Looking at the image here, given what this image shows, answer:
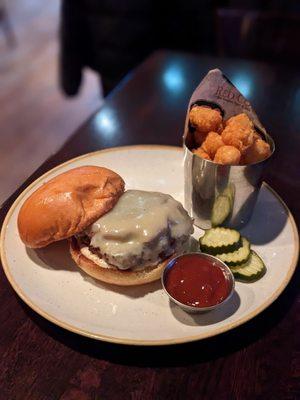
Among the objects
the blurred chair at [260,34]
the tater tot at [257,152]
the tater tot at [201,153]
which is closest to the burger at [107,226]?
the tater tot at [201,153]

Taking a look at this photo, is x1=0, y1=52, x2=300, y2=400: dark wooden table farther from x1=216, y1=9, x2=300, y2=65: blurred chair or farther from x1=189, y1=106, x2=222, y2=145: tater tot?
x1=216, y1=9, x2=300, y2=65: blurred chair

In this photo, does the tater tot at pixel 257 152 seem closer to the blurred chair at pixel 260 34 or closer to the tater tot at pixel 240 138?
the tater tot at pixel 240 138

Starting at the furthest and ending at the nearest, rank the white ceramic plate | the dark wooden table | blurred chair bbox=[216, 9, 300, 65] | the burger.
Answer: blurred chair bbox=[216, 9, 300, 65] < the burger < the white ceramic plate < the dark wooden table

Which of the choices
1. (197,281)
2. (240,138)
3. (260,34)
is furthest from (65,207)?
(260,34)

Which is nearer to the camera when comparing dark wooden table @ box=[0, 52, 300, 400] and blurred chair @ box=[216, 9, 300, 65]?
dark wooden table @ box=[0, 52, 300, 400]

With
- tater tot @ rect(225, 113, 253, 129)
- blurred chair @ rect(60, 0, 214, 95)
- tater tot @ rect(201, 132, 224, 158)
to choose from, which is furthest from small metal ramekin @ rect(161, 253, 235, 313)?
blurred chair @ rect(60, 0, 214, 95)

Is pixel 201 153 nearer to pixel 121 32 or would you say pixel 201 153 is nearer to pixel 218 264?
pixel 218 264
